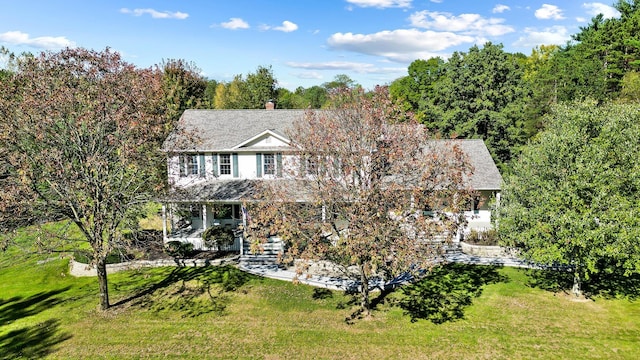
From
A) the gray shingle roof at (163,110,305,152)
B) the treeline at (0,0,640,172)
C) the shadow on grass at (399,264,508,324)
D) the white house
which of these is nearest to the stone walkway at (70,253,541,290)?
the shadow on grass at (399,264,508,324)

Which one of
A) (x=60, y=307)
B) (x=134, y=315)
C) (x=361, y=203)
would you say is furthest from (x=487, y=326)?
(x=60, y=307)

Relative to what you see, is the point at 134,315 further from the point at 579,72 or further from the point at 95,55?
the point at 579,72

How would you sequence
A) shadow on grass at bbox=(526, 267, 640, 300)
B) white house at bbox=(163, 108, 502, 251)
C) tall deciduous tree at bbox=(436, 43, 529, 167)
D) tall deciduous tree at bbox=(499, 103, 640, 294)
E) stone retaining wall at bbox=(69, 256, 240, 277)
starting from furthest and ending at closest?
tall deciduous tree at bbox=(436, 43, 529, 167)
white house at bbox=(163, 108, 502, 251)
stone retaining wall at bbox=(69, 256, 240, 277)
shadow on grass at bbox=(526, 267, 640, 300)
tall deciduous tree at bbox=(499, 103, 640, 294)

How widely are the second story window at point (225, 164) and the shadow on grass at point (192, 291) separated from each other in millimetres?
7359

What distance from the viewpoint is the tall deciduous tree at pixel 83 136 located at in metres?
16.1

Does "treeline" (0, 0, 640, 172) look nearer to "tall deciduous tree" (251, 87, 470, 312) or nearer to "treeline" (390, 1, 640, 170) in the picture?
"treeline" (390, 1, 640, 170)

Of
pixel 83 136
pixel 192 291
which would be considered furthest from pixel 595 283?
pixel 83 136

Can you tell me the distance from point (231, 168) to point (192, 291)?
9831 mm

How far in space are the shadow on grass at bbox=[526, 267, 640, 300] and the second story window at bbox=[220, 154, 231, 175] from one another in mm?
19787

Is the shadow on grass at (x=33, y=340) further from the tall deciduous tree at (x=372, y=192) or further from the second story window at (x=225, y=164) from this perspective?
the second story window at (x=225, y=164)

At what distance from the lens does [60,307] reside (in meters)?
18.6

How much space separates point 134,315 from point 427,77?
158 ft

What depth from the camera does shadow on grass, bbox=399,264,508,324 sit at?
17.7 metres

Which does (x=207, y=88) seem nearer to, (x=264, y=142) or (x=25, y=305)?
(x=264, y=142)
